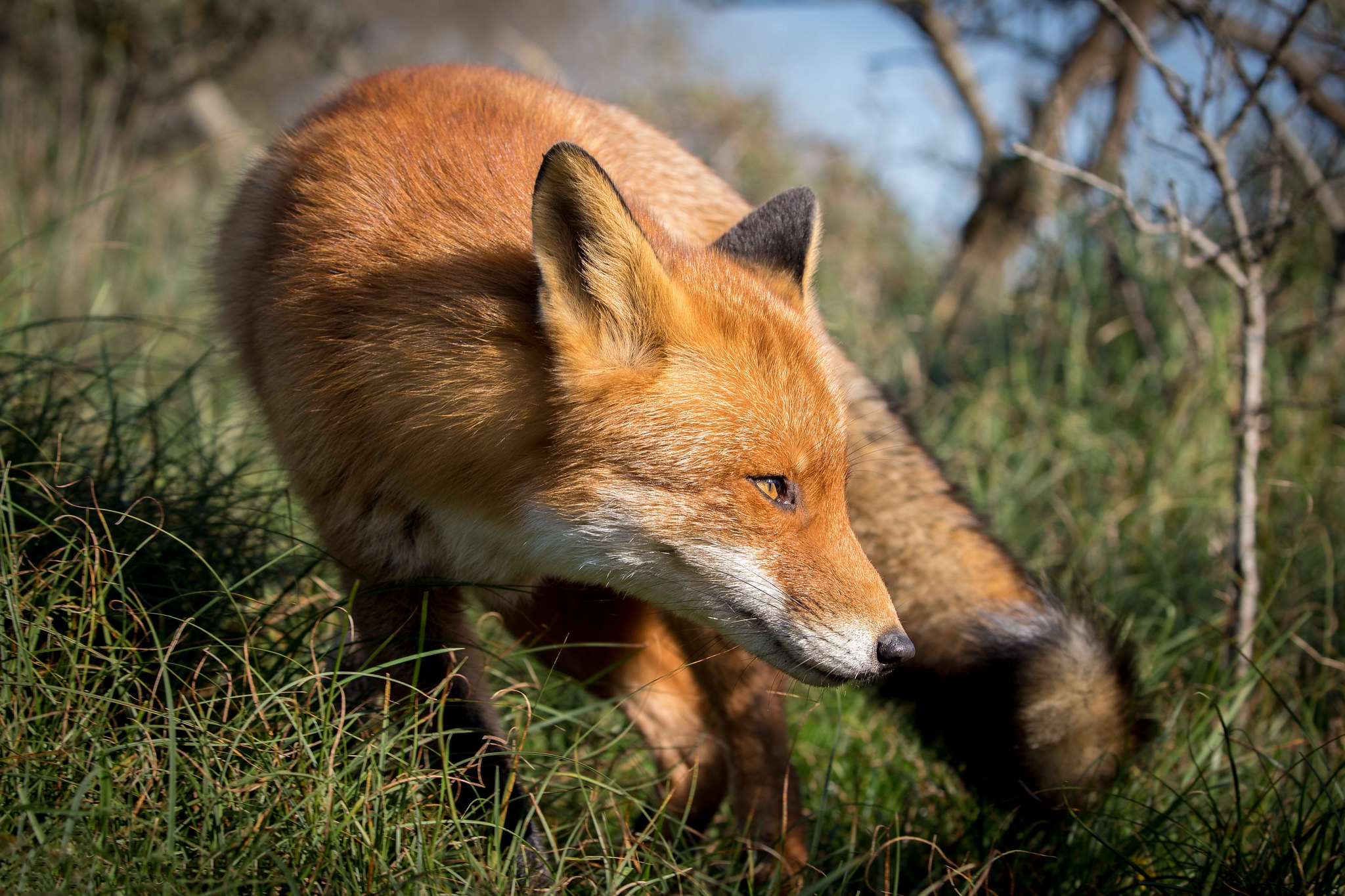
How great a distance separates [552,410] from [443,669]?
2.71 ft

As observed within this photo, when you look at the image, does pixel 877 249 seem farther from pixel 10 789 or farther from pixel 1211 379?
pixel 10 789

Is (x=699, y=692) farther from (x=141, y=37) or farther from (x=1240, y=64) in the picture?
(x=141, y=37)

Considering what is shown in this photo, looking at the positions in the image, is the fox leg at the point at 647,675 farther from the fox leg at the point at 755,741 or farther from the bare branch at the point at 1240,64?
the bare branch at the point at 1240,64

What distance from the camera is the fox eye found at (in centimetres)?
242

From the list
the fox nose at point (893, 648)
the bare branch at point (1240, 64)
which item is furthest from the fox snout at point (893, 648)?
the bare branch at point (1240, 64)

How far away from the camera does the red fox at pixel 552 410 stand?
7.82 feet

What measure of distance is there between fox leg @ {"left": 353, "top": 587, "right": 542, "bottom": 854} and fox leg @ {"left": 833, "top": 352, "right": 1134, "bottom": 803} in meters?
1.28

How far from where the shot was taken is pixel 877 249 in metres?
10.8

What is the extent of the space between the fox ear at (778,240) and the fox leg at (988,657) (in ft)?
1.39

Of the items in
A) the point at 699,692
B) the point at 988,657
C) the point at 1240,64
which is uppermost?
the point at 1240,64

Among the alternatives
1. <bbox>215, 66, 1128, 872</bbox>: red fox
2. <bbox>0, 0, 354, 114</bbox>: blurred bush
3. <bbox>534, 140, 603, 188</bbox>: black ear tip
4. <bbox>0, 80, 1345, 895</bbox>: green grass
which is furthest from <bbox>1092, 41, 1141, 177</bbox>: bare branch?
<bbox>0, 0, 354, 114</bbox>: blurred bush

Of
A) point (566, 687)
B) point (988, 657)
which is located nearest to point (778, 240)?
point (988, 657)

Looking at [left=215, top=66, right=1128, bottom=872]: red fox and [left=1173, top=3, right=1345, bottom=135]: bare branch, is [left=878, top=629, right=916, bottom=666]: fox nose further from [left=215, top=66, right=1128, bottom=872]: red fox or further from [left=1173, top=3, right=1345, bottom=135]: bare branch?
[left=1173, top=3, right=1345, bottom=135]: bare branch

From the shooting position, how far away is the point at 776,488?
246 cm
